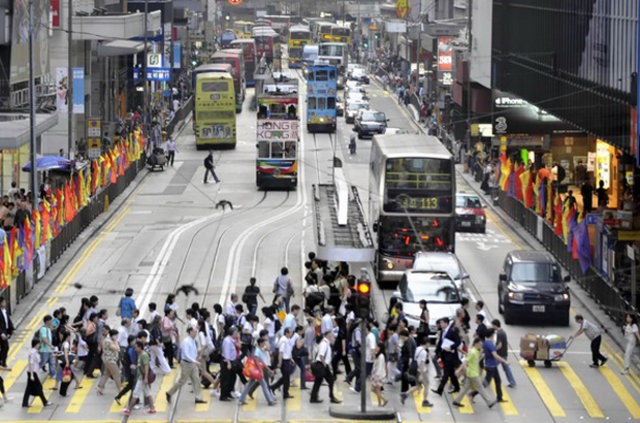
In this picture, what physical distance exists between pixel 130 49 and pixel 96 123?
617 inches

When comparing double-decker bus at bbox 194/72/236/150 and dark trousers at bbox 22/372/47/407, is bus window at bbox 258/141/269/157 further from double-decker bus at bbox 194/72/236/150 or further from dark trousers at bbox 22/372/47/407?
dark trousers at bbox 22/372/47/407

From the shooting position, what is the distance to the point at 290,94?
81.0 metres

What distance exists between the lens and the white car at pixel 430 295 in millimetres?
40094

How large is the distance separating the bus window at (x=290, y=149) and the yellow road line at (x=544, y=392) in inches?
1410

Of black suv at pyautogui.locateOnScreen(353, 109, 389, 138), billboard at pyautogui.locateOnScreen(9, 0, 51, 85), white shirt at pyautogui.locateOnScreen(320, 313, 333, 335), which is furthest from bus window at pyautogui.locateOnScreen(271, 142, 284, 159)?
white shirt at pyautogui.locateOnScreen(320, 313, 333, 335)

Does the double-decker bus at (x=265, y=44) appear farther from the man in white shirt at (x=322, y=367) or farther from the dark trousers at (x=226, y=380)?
the man in white shirt at (x=322, y=367)

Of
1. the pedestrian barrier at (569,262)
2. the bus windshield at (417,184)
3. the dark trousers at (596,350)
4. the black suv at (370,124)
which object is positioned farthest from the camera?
the black suv at (370,124)

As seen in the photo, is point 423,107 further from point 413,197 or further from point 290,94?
point 413,197

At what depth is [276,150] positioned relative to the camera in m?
73.6

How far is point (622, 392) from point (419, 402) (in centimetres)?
452

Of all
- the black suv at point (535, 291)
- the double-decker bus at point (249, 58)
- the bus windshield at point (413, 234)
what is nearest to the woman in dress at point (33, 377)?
the black suv at point (535, 291)

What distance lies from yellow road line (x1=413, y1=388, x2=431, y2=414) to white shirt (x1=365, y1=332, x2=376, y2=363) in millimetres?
1308

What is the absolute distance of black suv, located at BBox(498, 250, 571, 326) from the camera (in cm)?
4216

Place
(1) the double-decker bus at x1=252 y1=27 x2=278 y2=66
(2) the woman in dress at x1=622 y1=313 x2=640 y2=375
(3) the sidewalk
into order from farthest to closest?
(1) the double-decker bus at x1=252 y1=27 x2=278 y2=66 → (3) the sidewalk → (2) the woman in dress at x1=622 y1=313 x2=640 y2=375
